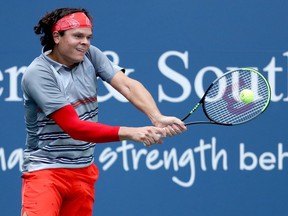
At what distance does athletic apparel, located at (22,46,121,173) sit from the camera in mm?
5344

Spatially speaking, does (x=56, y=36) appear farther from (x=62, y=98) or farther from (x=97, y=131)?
(x=97, y=131)

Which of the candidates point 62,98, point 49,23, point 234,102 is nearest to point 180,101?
point 234,102

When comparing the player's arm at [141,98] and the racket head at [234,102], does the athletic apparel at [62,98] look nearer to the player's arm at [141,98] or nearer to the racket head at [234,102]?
the player's arm at [141,98]

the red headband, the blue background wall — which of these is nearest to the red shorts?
the red headband

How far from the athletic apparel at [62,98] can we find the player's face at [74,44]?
81 mm

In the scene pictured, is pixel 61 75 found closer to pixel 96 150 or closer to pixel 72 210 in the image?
pixel 72 210

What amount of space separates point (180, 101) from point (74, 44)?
1936mm

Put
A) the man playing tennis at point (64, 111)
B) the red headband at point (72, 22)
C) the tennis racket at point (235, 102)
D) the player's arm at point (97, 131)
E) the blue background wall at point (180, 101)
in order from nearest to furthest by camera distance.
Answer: the player's arm at point (97, 131)
the man playing tennis at point (64, 111)
the red headband at point (72, 22)
the tennis racket at point (235, 102)
the blue background wall at point (180, 101)

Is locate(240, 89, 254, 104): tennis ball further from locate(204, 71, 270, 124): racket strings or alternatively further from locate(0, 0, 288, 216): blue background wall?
locate(0, 0, 288, 216): blue background wall

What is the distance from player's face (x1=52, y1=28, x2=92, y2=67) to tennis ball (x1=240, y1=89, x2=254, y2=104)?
3.37ft

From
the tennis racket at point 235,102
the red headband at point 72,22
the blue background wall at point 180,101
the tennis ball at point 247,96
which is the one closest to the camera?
the red headband at point 72,22

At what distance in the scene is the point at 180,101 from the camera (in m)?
7.19

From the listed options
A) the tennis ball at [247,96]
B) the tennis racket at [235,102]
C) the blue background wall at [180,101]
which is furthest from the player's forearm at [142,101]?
the blue background wall at [180,101]

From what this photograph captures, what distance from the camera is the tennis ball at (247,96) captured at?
5809mm
